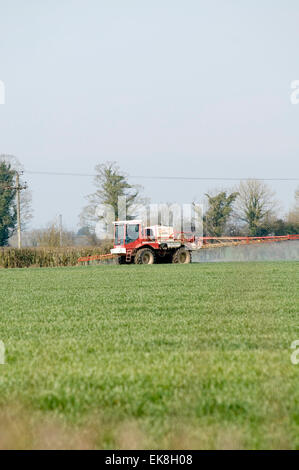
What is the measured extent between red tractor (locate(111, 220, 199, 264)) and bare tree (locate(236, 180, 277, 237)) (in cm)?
1810

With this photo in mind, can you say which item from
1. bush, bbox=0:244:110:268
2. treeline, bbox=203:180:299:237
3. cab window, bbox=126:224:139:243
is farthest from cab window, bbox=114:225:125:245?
treeline, bbox=203:180:299:237

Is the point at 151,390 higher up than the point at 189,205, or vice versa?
the point at 189,205

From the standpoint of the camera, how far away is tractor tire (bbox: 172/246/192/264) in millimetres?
30766

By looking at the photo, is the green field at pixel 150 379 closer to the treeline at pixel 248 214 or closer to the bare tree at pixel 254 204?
the treeline at pixel 248 214

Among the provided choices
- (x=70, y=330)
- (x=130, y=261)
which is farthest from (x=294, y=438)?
(x=130, y=261)

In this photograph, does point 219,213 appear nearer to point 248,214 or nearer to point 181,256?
point 248,214

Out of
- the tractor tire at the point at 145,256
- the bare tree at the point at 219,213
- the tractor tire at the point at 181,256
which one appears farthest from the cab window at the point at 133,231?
the bare tree at the point at 219,213

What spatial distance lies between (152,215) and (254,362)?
42.1 metres

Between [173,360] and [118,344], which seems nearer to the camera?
[173,360]

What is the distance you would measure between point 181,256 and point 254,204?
19.8m

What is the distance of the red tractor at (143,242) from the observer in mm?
29203

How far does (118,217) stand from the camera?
4775cm

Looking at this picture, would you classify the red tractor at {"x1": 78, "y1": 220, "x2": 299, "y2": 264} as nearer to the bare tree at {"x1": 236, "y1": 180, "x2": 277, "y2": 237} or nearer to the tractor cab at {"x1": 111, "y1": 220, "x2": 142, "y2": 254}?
the tractor cab at {"x1": 111, "y1": 220, "x2": 142, "y2": 254}
